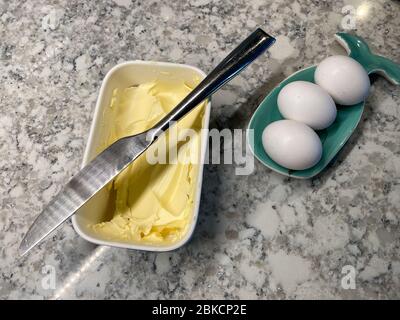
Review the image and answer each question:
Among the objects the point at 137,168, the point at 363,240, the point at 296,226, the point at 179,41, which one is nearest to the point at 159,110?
the point at 137,168

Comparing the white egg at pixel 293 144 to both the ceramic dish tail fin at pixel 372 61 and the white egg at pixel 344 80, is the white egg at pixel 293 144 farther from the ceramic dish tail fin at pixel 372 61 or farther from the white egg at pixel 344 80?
the ceramic dish tail fin at pixel 372 61

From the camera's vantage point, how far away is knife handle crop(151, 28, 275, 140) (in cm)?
63

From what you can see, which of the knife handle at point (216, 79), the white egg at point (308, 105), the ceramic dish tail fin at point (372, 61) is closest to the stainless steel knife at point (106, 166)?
the knife handle at point (216, 79)

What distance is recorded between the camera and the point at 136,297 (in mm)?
672

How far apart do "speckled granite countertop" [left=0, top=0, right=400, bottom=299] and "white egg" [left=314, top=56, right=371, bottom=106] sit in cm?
9

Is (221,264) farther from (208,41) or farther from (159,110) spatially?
(208,41)

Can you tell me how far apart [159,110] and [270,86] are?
0.26 m

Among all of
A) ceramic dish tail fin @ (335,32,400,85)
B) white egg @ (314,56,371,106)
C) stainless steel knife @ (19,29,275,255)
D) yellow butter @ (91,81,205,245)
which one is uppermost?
stainless steel knife @ (19,29,275,255)

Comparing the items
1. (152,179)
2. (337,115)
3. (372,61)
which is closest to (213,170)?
(152,179)

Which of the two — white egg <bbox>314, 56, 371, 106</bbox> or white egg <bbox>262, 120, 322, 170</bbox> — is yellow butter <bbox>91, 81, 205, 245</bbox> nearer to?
white egg <bbox>262, 120, 322, 170</bbox>

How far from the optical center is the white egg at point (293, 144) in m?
0.66

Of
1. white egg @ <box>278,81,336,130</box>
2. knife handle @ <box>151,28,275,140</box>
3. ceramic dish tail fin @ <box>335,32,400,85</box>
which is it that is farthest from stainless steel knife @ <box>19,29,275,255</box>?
ceramic dish tail fin @ <box>335,32,400,85</box>

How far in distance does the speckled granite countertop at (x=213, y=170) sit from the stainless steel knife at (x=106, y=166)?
12cm
